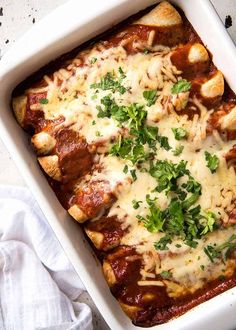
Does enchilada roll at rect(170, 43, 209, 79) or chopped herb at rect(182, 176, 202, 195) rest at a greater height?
enchilada roll at rect(170, 43, 209, 79)

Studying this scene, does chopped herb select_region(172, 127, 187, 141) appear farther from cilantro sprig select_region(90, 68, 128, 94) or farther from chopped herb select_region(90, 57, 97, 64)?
chopped herb select_region(90, 57, 97, 64)

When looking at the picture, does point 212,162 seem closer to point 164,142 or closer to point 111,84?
point 164,142

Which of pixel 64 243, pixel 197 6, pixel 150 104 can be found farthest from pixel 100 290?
pixel 197 6

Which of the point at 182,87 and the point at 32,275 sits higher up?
the point at 182,87

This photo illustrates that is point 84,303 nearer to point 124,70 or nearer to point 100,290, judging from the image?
point 100,290

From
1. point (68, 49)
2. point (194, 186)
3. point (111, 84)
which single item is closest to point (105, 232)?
point (194, 186)

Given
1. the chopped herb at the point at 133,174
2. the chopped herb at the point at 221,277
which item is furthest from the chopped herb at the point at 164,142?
the chopped herb at the point at 221,277

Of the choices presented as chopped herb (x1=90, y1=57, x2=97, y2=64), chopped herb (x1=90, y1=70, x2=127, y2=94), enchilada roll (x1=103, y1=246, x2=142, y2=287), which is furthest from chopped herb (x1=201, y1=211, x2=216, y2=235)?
chopped herb (x1=90, y1=57, x2=97, y2=64)

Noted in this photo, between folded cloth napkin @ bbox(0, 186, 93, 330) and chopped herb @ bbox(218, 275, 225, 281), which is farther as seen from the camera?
folded cloth napkin @ bbox(0, 186, 93, 330)
